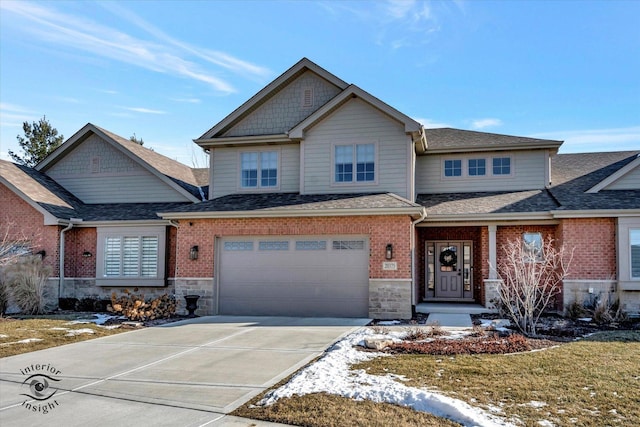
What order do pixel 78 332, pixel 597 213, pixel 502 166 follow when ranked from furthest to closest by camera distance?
1. pixel 502 166
2. pixel 597 213
3. pixel 78 332

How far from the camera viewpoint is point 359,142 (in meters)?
16.0

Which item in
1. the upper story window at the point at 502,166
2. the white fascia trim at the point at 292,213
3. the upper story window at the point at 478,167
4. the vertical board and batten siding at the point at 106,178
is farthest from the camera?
the vertical board and batten siding at the point at 106,178

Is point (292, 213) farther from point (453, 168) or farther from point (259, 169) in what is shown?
point (453, 168)

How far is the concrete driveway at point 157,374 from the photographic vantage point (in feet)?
20.0

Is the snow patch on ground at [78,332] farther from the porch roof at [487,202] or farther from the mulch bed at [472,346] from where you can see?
the porch roof at [487,202]

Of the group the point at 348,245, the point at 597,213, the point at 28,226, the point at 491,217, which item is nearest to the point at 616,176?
the point at 597,213

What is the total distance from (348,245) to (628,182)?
8937 mm

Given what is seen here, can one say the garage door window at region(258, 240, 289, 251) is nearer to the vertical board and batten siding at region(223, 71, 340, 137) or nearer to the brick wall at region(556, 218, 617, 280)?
the vertical board and batten siding at region(223, 71, 340, 137)

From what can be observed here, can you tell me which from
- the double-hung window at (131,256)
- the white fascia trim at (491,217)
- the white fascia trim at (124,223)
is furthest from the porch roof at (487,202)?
the double-hung window at (131,256)

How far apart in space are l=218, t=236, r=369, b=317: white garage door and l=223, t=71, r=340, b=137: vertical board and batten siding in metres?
4.29

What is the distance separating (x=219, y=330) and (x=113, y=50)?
9894 millimetres

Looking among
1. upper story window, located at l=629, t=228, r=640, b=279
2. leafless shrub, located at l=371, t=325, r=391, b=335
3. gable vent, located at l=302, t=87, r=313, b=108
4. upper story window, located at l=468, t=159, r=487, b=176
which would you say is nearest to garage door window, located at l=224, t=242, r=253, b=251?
leafless shrub, located at l=371, t=325, r=391, b=335

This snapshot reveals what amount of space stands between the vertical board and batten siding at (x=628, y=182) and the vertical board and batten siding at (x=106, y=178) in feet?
47.5

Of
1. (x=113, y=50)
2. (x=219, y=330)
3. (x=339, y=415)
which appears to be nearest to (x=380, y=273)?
(x=219, y=330)
